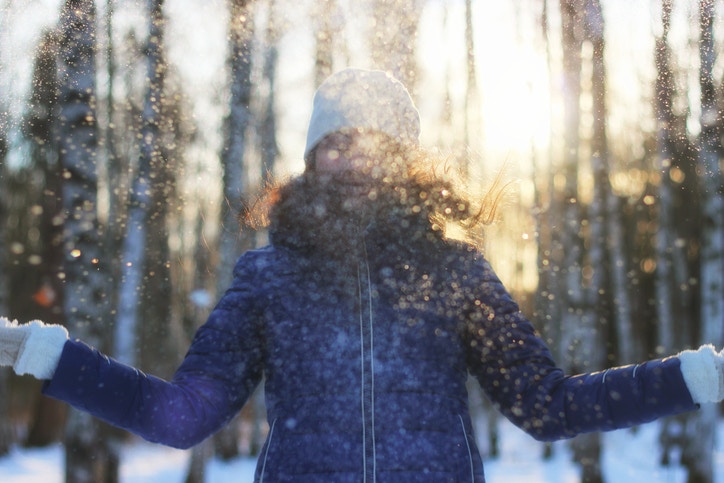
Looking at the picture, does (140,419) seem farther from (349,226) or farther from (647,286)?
(647,286)

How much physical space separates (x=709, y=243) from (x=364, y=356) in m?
8.63

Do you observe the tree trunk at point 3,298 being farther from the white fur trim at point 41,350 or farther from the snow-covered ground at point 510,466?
the white fur trim at point 41,350

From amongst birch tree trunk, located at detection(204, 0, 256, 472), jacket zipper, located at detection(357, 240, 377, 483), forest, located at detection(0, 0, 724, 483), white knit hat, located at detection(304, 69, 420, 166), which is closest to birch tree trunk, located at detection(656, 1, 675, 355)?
forest, located at detection(0, 0, 724, 483)

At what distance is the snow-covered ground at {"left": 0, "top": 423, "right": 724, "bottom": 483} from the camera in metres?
12.5

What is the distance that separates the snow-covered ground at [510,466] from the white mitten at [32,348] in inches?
394

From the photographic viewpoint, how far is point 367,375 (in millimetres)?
1593

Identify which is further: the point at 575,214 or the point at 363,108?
the point at 575,214

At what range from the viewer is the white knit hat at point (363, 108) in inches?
75.9

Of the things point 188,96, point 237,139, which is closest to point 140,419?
point 237,139

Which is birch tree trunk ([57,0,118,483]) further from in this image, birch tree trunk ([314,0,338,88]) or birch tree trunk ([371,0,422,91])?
birch tree trunk ([314,0,338,88])

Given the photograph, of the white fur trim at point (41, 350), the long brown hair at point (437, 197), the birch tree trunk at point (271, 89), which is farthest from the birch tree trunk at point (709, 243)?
the white fur trim at point (41, 350)

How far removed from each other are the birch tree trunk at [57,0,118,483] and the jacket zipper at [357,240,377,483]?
5.41 meters

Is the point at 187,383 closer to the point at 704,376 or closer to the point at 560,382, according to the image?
the point at 560,382

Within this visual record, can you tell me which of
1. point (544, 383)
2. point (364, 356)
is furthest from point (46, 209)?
point (544, 383)
